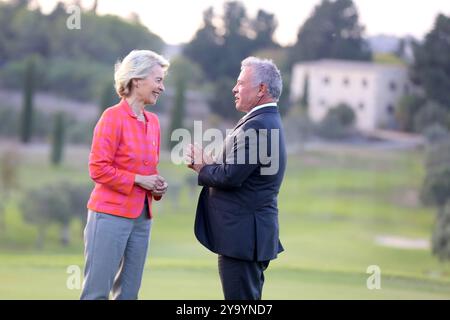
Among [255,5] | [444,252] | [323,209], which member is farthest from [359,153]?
[444,252]

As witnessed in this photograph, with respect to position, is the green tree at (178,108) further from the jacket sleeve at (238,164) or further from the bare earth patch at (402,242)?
the jacket sleeve at (238,164)

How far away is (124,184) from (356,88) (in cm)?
2958

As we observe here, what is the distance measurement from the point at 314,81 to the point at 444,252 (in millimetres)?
14573

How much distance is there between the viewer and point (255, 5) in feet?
108

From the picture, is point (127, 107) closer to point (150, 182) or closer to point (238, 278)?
point (150, 182)

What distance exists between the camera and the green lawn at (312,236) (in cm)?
630

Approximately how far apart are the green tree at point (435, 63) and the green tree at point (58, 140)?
1255cm

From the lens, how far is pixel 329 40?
31.5 metres

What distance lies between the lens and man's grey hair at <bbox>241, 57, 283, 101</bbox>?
362 centimetres

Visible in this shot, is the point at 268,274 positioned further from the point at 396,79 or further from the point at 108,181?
the point at 396,79

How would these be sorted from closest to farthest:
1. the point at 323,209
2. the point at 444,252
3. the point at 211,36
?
1. the point at 444,252
2. the point at 323,209
3. the point at 211,36

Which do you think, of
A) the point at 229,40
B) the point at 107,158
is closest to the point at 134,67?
the point at 107,158

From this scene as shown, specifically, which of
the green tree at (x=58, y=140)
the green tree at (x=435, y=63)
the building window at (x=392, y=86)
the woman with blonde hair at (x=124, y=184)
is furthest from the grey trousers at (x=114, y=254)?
the building window at (x=392, y=86)

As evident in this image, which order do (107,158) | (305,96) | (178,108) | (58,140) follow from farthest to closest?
1. (305,96)
2. (178,108)
3. (58,140)
4. (107,158)
